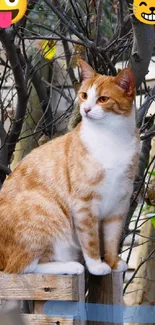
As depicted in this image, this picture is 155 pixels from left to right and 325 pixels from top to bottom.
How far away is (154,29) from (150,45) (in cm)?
11

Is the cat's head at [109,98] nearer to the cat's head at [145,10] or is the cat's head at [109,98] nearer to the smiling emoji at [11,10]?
the cat's head at [145,10]

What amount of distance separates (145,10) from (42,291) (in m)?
0.88

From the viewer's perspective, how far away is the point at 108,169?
1812 mm

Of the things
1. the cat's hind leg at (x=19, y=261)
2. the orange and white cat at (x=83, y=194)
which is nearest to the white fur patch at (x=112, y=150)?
the orange and white cat at (x=83, y=194)

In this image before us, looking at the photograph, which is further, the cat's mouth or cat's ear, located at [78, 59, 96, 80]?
cat's ear, located at [78, 59, 96, 80]

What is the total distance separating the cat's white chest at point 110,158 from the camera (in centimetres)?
182

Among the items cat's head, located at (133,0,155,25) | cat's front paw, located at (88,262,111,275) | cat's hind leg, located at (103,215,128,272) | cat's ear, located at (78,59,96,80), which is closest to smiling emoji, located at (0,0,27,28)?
cat's ear, located at (78,59,96,80)

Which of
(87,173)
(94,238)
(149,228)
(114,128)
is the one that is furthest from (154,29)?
(149,228)

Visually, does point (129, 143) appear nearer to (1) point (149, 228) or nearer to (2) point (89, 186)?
(2) point (89, 186)

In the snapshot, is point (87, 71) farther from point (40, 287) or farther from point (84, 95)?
point (40, 287)

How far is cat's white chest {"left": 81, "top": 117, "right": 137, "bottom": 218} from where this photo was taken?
5.97ft

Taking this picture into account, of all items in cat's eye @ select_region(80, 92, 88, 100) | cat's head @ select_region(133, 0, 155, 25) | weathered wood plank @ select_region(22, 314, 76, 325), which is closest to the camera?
weathered wood plank @ select_region(22, 314, 76, 325)

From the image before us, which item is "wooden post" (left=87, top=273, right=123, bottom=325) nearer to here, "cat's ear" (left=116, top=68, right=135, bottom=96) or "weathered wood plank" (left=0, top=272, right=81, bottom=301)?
"weathered wood plank" (left=0, top=272, right=81, bottom=301)

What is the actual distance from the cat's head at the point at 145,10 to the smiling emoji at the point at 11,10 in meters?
0.36
